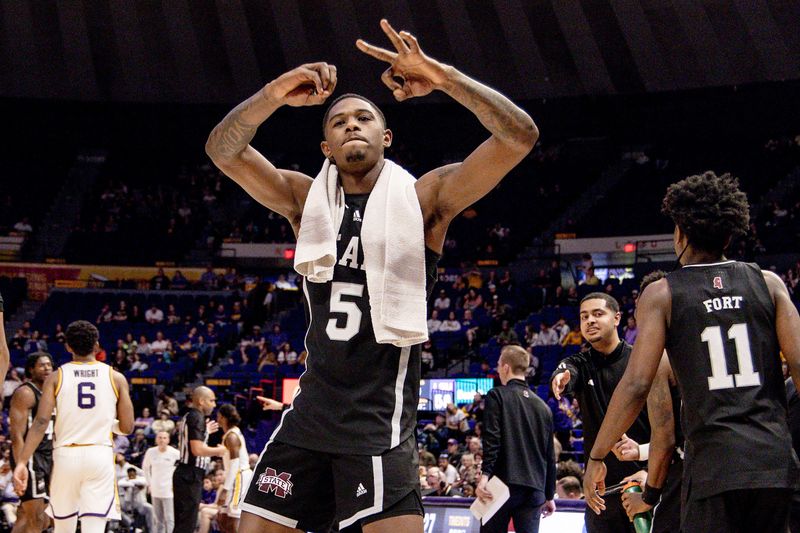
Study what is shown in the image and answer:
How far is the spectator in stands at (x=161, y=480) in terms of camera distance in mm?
11906

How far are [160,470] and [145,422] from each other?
4922 millimetres

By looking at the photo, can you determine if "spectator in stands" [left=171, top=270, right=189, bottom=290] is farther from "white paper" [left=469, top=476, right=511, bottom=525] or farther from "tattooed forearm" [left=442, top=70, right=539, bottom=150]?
"tattooed forearm" [left=442, top=70, right=539, bottom=150]

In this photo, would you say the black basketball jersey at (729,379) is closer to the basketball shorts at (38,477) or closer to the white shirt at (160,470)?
the basketball shorts at (38,477)

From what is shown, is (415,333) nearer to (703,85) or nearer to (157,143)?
(703,85)

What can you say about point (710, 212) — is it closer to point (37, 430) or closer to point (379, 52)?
point (379, 52)

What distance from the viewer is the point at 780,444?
10.2 ft

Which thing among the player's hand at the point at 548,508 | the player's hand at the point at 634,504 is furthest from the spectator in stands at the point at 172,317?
the player's hand at the point at 634,504

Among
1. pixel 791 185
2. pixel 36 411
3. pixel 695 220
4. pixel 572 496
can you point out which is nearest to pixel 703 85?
pixel 791 185

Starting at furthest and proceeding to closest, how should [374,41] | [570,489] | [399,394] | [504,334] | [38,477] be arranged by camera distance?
1. [374,41]
2. [504,334]
3. [570,489]
4. [38,477]
5. [399,394]

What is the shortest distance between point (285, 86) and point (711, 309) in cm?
170

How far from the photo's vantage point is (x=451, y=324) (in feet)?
67.5

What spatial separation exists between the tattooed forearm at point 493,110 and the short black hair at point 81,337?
15.0ft

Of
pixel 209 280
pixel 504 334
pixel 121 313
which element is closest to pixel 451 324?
pixel 504 334

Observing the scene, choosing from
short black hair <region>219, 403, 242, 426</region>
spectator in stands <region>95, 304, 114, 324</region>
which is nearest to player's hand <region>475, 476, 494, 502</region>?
short black hair <region>219, 403, 242, 426</region>
